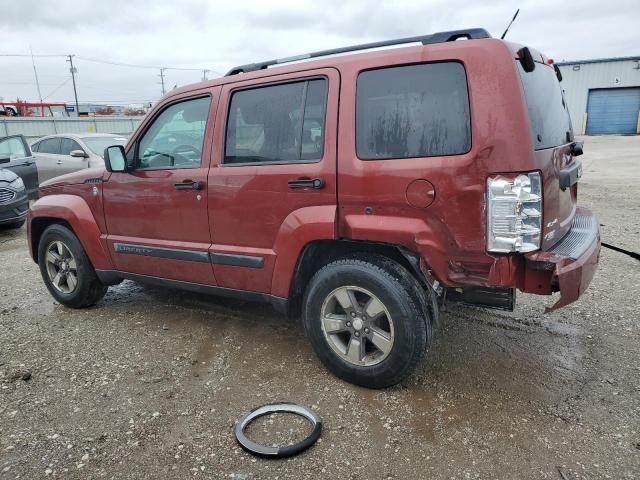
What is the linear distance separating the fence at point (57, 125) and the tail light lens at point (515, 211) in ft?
69.5

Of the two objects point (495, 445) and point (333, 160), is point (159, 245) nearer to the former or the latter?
point (333, 160)

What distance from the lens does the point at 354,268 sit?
3.00m

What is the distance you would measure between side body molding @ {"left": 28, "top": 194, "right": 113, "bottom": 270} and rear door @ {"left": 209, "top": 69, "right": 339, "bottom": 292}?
4.33 feet

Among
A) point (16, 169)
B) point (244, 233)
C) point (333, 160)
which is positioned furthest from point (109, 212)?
point (16, 169)

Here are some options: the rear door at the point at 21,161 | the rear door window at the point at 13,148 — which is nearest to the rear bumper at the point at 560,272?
the rear door at the point at 21,161

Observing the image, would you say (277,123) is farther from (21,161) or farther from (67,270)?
(21,161)

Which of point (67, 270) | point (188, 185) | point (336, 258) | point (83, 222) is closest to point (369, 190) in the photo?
point (336, 258)

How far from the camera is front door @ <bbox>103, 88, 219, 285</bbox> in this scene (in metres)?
3.63

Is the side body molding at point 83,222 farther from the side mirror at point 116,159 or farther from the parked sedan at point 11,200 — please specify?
the parked sedan at point 11,200

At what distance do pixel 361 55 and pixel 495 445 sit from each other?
2.34 meters

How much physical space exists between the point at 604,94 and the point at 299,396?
3623cm

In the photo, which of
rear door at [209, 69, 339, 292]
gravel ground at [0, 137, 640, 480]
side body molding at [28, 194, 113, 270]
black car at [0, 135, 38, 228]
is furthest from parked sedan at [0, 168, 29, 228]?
rear door at [209, 69, 339, 292]

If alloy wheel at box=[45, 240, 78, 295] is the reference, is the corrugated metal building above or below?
above

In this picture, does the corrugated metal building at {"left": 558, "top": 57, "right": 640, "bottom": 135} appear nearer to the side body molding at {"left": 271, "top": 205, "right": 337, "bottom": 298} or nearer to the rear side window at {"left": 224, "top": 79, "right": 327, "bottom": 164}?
the rear side window at {"left": 224, "top": 79, "right": 327, "bottom": 164}
